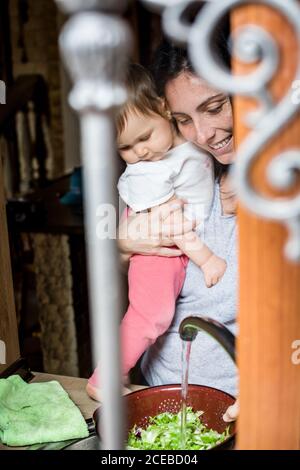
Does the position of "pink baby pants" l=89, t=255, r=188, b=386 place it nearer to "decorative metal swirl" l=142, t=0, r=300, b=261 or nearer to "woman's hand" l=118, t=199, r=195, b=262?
"woman's hand" l=118, t=199, r=195, b=262

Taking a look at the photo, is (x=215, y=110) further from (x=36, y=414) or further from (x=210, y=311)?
(x=36, y=414)

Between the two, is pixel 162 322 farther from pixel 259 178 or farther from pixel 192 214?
pixel 259 178

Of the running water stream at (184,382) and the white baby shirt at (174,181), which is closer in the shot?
the running water stream at (184,382)

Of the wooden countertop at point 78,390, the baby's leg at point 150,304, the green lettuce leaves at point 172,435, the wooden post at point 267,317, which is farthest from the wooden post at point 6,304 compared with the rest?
the wooden post at point 267,317

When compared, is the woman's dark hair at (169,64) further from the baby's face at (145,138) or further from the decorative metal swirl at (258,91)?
the decorative metal swirl at (258,91)

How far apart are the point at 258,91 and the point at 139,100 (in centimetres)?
68

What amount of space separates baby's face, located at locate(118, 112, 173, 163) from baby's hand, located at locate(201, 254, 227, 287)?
0.80 ft

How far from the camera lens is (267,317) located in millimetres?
660

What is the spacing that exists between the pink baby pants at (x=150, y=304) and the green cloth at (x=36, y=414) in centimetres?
19

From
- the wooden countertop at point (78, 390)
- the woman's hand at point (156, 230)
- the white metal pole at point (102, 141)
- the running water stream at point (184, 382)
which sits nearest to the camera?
the white metal pole at point (102, 141)

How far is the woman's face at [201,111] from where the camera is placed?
1.20 meters

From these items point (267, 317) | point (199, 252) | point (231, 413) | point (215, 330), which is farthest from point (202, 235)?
point (267, 317)

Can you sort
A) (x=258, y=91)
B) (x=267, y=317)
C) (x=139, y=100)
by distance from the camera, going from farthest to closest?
(x=139, y=100)
(x=267, y=317)
(x=258, y=91)
